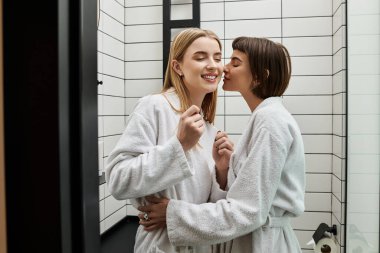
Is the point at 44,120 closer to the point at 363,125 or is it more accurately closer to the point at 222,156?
the point at 222,156

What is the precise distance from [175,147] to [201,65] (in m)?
0.32

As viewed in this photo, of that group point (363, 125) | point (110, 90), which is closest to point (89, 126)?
point (363, 125)

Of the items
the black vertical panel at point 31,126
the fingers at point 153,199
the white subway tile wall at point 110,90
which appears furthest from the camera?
the white subway tile wall at point 110,90

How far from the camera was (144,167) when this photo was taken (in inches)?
35.4

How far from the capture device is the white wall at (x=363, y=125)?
1169 mm

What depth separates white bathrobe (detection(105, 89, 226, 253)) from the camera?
2.97ft

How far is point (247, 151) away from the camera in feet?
3.45

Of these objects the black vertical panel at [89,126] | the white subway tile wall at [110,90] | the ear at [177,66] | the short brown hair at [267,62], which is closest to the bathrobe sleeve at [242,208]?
the short brown hair at [267,62]

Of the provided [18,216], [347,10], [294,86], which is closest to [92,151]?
[18,216]

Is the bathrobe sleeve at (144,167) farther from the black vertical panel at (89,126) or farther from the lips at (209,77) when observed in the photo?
the black vertical panel at (89,126)

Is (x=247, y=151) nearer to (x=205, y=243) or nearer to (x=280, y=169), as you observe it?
(x=280, y=169)

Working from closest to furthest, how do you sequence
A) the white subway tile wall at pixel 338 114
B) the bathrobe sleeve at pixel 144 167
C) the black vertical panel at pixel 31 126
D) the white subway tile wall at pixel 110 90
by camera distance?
the black vertical panel at pixel 31 126, the bathrobe sleeve at pixel 144 167, the white subway tile wall at pixel 338 114, the white subway tile wall at pixel 110 90

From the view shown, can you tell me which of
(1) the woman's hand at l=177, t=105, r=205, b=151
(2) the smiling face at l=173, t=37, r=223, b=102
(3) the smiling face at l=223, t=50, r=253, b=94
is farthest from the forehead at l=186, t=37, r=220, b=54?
(1) the woman's hand at l=177, t=105, r=205, b=151

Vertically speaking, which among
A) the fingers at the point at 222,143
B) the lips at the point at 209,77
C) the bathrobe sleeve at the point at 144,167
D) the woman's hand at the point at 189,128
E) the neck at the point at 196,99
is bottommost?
the bathrobe sleeve at the point at 144,167
